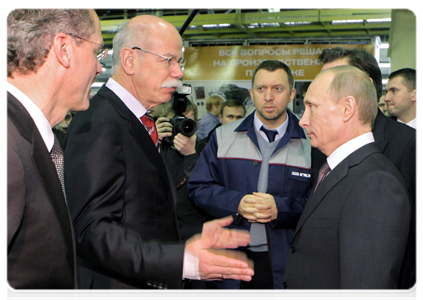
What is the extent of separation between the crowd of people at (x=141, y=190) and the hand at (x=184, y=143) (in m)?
0.71

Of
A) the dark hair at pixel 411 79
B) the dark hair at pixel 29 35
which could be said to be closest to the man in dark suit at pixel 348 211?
the dark hair at pixel 29 35

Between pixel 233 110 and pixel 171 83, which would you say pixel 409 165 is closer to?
pixel 171 83

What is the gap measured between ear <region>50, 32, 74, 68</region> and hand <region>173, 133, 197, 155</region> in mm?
1540

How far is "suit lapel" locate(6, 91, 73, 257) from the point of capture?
942mm

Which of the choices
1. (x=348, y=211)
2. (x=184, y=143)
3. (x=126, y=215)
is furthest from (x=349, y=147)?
(x=184, y=143)

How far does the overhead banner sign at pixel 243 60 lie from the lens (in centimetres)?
656

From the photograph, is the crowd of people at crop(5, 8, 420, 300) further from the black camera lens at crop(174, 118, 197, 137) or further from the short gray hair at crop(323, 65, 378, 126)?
the black camera lens at crop(174, 118, 197, 137)

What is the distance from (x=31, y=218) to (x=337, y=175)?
1127mm

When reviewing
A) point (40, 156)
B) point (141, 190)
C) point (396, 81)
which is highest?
point (396, 81)

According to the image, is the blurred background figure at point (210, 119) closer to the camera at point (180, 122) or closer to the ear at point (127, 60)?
the camera at point (180, 122)

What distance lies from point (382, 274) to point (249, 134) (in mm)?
1410

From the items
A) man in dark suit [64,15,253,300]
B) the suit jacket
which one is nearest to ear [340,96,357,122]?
the suit jacket

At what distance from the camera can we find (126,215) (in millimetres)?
1412

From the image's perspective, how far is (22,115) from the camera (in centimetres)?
96
